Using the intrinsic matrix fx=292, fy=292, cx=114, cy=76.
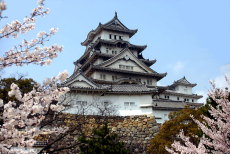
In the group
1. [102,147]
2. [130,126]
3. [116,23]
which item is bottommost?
[102,147]

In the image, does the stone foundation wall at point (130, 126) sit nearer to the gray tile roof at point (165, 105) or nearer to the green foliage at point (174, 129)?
the green foliage at point (174, 129)

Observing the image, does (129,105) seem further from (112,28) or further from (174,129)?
(112,28)

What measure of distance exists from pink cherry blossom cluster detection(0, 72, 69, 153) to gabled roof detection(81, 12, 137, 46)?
100 ft

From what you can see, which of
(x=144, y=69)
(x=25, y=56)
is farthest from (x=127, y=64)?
(x=25, y=56)

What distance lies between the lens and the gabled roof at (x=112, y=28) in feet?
115

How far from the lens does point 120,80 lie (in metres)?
29.2

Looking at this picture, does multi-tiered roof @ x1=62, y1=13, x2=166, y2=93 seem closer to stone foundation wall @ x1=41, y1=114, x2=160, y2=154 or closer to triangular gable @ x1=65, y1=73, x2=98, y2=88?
triangular gable @ x1=65, y1=73, x2=98, y2=88

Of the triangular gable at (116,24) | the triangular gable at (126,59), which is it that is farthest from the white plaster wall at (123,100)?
the triangular gable at (116,24)

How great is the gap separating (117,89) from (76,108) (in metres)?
3.59

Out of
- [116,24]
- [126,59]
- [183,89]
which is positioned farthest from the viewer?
[183,89]

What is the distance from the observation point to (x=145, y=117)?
2033 cm

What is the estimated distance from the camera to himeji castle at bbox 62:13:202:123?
20.9 metres

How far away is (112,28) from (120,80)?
8771mm

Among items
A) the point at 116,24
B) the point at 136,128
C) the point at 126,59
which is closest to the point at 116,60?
the point at 126,59
